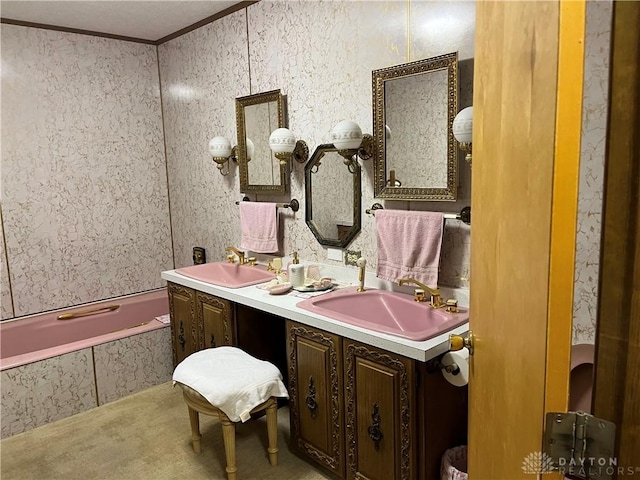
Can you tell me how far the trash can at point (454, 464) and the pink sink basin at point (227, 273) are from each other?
4.76 ft

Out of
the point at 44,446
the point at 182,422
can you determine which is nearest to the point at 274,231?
the point at 182,422

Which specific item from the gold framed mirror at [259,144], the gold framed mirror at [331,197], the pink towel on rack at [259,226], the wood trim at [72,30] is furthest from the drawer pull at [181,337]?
the wood trim at [72,30]

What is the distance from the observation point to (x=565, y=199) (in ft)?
2.29

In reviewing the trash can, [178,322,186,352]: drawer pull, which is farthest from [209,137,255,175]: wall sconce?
the trash can

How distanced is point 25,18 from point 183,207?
167 cm

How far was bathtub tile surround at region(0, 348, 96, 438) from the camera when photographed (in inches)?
108

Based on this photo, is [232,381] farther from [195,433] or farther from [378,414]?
[378,414]

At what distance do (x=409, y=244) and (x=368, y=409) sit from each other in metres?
0.76

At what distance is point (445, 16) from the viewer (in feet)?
6.84

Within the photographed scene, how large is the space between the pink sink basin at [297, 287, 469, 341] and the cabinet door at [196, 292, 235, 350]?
58 cm

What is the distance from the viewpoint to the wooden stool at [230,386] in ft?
6.98

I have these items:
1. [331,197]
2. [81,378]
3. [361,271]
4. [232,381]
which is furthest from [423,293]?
[81,378]

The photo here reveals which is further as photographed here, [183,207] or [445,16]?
[183,207]

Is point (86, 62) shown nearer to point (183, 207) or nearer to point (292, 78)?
point (183, 207)
